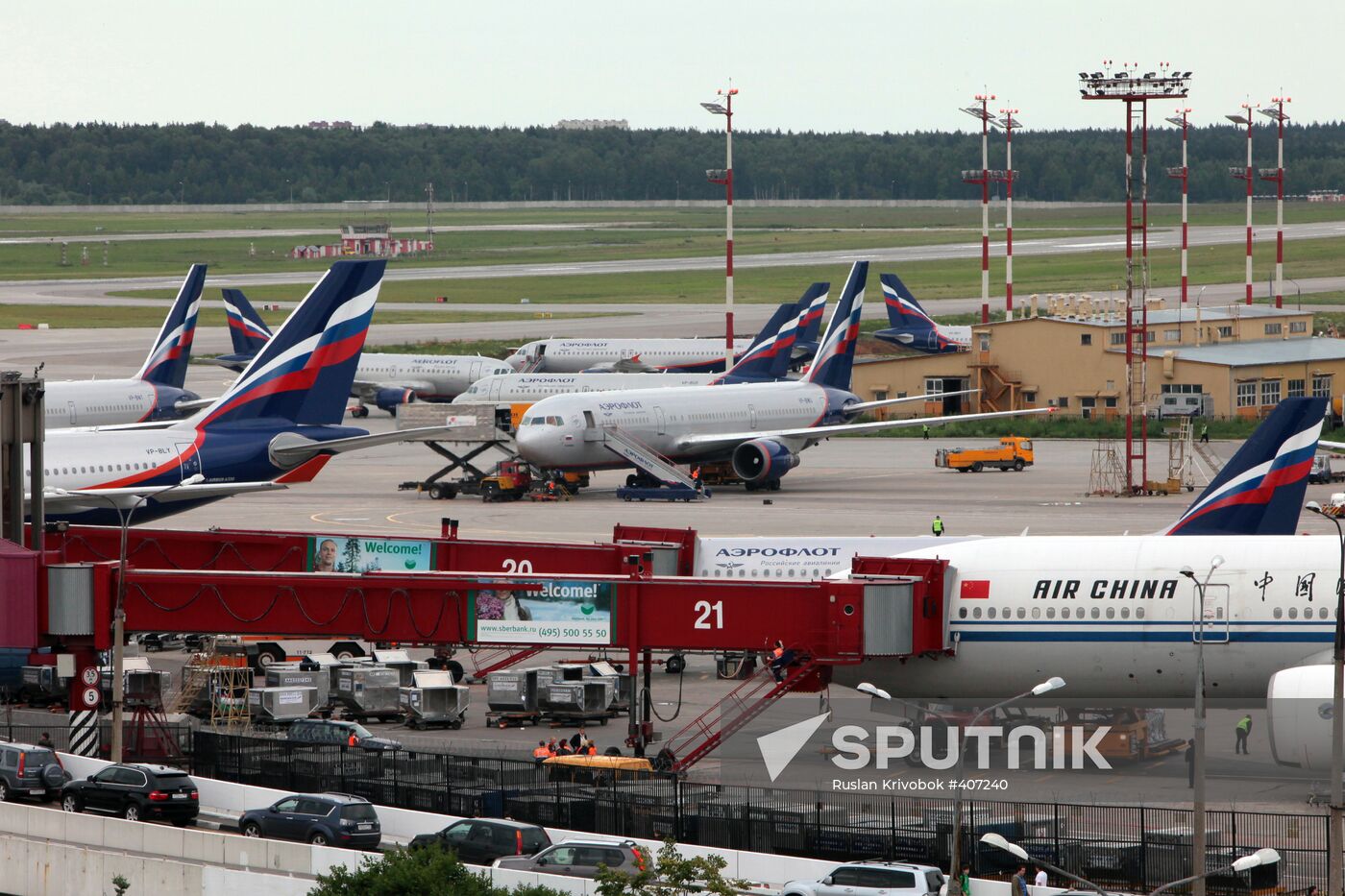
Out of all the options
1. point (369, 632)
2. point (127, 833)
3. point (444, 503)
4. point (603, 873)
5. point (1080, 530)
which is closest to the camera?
point (603, 873)

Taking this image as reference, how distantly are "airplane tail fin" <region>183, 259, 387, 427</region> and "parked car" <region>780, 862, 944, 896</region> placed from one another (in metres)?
32.5

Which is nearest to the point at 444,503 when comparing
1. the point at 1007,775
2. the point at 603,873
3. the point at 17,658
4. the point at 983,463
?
the point at 983,463

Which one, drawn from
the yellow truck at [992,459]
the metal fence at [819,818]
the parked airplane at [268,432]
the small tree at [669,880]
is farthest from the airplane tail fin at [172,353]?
the small tree at [669,880]

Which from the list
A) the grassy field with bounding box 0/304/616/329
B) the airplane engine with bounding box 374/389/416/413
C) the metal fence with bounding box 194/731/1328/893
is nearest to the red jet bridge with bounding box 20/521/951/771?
the metal fence with bounding box 194/731/1328/893

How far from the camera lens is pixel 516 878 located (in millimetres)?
29797

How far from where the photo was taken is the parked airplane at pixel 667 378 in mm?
100188

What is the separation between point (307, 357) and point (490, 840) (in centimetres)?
2917

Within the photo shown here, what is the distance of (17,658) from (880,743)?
22.3 m

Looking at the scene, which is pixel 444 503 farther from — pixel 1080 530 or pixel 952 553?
pixel 952 553

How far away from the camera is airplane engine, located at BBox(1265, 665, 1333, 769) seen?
33375 millimetres

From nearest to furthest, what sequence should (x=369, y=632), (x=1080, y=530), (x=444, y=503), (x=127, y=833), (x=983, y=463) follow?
1. (x=127, y=833)
2. (x=369, y=632)
3. (x=1080, y=530)
4. (x=444, y=503)
5. (x=983, y=463)

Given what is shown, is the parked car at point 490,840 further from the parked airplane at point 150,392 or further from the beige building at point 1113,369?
the beige building at point 1113,369

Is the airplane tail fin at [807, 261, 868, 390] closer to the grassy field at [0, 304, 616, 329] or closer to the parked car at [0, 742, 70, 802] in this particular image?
the parked car at [0, 742, 70, 802]

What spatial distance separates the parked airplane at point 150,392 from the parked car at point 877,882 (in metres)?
64.1
